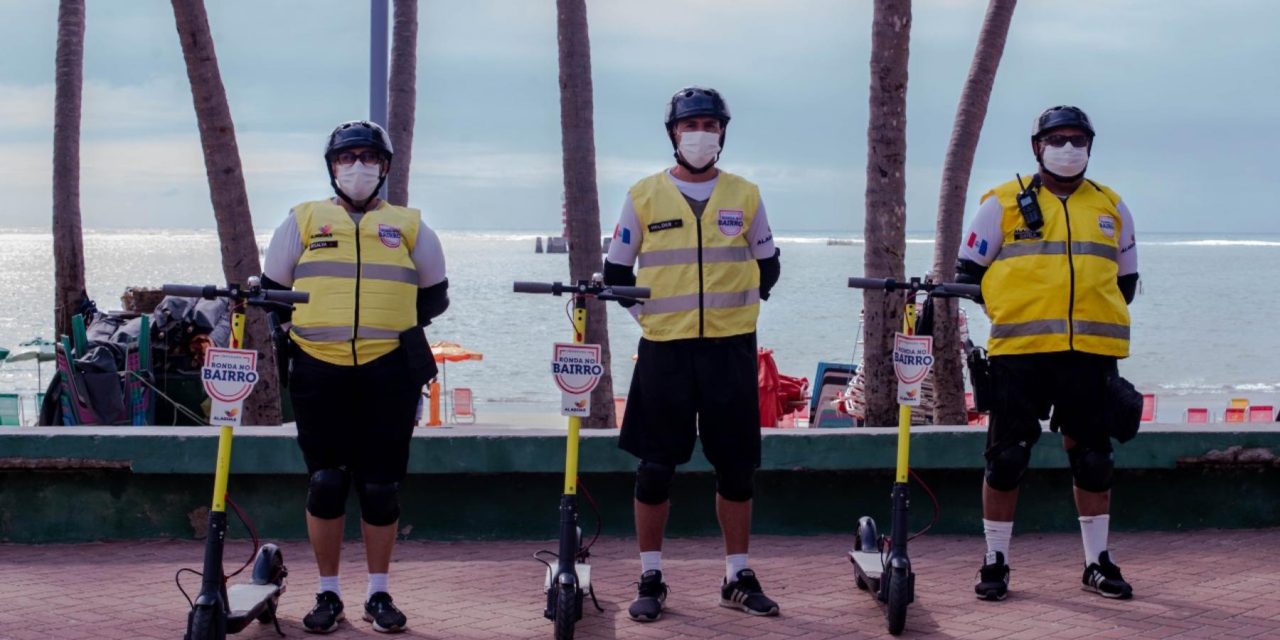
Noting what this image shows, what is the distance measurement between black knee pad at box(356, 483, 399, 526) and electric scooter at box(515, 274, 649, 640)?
702mm

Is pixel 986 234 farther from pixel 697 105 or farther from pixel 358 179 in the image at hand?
pixel 358 179

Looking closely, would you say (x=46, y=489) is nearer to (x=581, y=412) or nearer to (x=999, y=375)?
(x=581, y=412)

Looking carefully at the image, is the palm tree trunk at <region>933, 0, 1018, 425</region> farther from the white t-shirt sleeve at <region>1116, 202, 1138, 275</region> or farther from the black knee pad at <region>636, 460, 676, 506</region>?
the black knee pad at <region>636, 460, 676, 506</region>

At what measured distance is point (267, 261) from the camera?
6434 mm

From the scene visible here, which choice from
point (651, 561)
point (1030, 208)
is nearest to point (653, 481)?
point (651, 561)

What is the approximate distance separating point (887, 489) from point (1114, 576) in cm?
175

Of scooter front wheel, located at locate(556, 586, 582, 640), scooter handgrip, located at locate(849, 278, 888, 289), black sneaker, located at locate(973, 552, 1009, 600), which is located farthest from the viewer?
black sneaker, located at locate(973, 552, 1009, 600)

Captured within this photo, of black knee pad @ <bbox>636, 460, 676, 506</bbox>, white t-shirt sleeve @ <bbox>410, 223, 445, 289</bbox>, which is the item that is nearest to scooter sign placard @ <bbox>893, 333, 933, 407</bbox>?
black knee pad @ <bbox>636, 460, 676, 506</bbox>

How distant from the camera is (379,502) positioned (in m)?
6.47

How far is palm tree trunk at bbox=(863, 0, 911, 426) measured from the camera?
10773 mm

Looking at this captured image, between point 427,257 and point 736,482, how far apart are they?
162 centimetres

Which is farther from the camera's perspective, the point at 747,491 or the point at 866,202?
the point at 866,202

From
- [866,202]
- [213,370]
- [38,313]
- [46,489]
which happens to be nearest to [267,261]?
[213,370]

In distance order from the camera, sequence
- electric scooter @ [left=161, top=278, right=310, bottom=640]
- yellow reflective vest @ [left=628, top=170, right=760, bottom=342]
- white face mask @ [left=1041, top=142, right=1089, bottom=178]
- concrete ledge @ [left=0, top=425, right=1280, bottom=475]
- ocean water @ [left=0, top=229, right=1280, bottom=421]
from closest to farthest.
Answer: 1. electric scooter @ [left=161, top=278, right=310, bottom=640]
2. yellow reflective vest @ [left=628, top=170, right=760, bottom=342]
3. white face mask @ [left=1041, top=142, right=1089, bottom=178]
4. concrete ledge @ [left=0, top=425, right=1280, bottom=475]
5. ocean water @ [left=0, top=229, right=1280, bottom=421]
